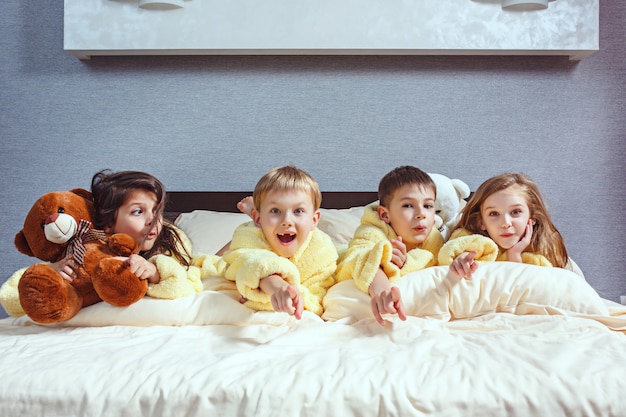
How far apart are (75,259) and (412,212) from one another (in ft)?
2.95

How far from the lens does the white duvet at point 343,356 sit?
0.96 m

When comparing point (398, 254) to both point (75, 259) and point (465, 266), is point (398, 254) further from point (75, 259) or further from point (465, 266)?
point (75, 259)

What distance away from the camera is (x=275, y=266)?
1335 mm

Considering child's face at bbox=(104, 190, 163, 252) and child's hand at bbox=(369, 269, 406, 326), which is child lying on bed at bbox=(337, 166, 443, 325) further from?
child's face at bbox=(104, 190, 163, 252)

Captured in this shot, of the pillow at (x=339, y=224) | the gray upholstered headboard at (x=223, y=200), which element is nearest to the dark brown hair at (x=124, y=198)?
the pillow at (x=339, y=224)

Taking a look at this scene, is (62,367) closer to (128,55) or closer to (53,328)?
(53,328)

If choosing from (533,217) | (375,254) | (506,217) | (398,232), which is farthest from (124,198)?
(533,217)

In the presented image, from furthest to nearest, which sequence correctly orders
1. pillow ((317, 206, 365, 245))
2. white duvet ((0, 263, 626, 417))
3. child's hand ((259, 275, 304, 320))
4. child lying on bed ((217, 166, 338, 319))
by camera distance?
pillow ((317, 206, 365, 245)), child lying on bed ((217, 166, 338, 319)), child's hand ((259, 275, 304, 320)), white duvet ((0, 263, 626, 417))

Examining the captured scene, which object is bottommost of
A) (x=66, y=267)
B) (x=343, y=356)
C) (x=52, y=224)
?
(x=343, y=356)

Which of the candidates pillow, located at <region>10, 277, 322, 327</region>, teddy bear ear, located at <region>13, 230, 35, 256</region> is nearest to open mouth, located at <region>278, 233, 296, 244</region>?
pillow, located at <region>10, 277, 322, 327</region>

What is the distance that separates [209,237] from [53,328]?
0.85 m

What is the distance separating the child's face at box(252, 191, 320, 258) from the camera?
1.51m

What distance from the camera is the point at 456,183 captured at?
7.11 feet

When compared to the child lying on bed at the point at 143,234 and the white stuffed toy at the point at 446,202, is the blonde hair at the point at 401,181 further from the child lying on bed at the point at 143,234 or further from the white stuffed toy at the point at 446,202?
the child lying on bed at the point at 143,234
